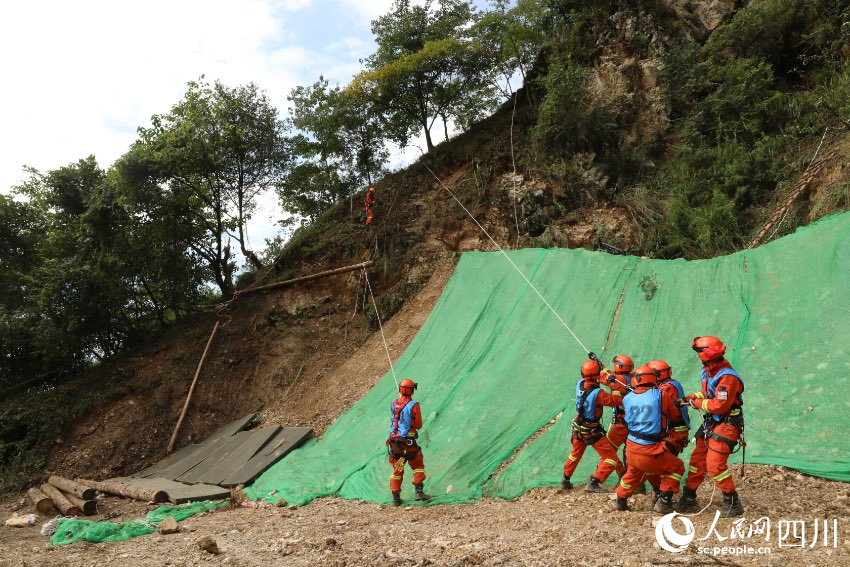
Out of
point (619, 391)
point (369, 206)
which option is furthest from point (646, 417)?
point (369, 206)

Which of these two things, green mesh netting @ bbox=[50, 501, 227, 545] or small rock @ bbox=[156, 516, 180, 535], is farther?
small rock @ bbox=[156, 516, 180, 535]

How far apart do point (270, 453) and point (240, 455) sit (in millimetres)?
652

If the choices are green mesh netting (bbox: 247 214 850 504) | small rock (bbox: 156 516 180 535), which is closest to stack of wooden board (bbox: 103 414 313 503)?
green mesh netting (bbox: 247 214 850 504)

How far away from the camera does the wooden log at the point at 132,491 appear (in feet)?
26.4

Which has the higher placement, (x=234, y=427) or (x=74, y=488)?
(x=74, y=488)

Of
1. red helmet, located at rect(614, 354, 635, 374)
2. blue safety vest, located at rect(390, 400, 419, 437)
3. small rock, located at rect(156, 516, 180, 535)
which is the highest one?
red helmet, located at rect(614, 354, 635, 374)

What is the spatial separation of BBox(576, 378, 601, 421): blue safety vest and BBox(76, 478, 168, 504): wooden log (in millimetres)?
6495

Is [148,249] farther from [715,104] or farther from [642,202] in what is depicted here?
[715,104]

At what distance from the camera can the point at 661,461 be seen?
14.7 feet

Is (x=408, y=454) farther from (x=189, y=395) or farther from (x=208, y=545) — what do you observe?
(x=189, y=395)

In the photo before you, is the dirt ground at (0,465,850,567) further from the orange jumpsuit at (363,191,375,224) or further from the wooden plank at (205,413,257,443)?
the orange jumpsuit at (363,191,375,224)

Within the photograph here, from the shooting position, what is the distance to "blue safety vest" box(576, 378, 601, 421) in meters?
5.35

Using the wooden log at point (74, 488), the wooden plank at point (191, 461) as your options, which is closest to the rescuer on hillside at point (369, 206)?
the wooden plank at point (191, 461)

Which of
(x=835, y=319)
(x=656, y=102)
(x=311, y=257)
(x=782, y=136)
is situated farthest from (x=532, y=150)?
(x=835, y=319)
